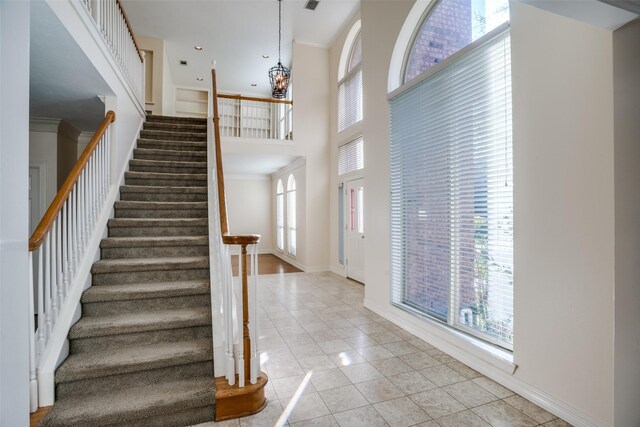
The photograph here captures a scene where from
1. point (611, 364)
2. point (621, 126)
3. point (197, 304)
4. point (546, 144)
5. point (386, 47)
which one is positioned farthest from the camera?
point (386, 47)

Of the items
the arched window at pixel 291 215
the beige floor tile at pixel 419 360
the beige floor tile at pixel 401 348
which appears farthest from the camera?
the arched window at pixel 291 215

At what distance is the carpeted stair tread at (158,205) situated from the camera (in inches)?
144

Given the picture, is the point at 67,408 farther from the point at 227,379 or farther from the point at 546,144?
the point at 546,144

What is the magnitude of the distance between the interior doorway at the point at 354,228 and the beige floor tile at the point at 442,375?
10.2ft

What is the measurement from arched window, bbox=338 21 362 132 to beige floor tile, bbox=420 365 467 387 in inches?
172

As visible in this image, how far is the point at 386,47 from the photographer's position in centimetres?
399

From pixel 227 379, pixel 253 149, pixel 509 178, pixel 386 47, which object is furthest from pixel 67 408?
pixel 253 149

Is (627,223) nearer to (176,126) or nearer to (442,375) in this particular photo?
(442,375)

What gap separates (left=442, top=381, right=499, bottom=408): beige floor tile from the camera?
2.26 metres

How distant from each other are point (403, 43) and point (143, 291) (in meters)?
3.72

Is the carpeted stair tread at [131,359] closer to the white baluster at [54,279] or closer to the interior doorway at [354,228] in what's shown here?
the white baluster at [54,279]

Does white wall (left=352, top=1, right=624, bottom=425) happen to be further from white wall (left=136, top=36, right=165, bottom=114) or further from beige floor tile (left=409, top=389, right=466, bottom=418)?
white wall (left=136, top=36, right=165, bottom=114)

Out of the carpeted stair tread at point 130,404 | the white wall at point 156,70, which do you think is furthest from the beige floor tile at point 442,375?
the white wall at point 156,70

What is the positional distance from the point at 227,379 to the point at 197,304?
810 mm
